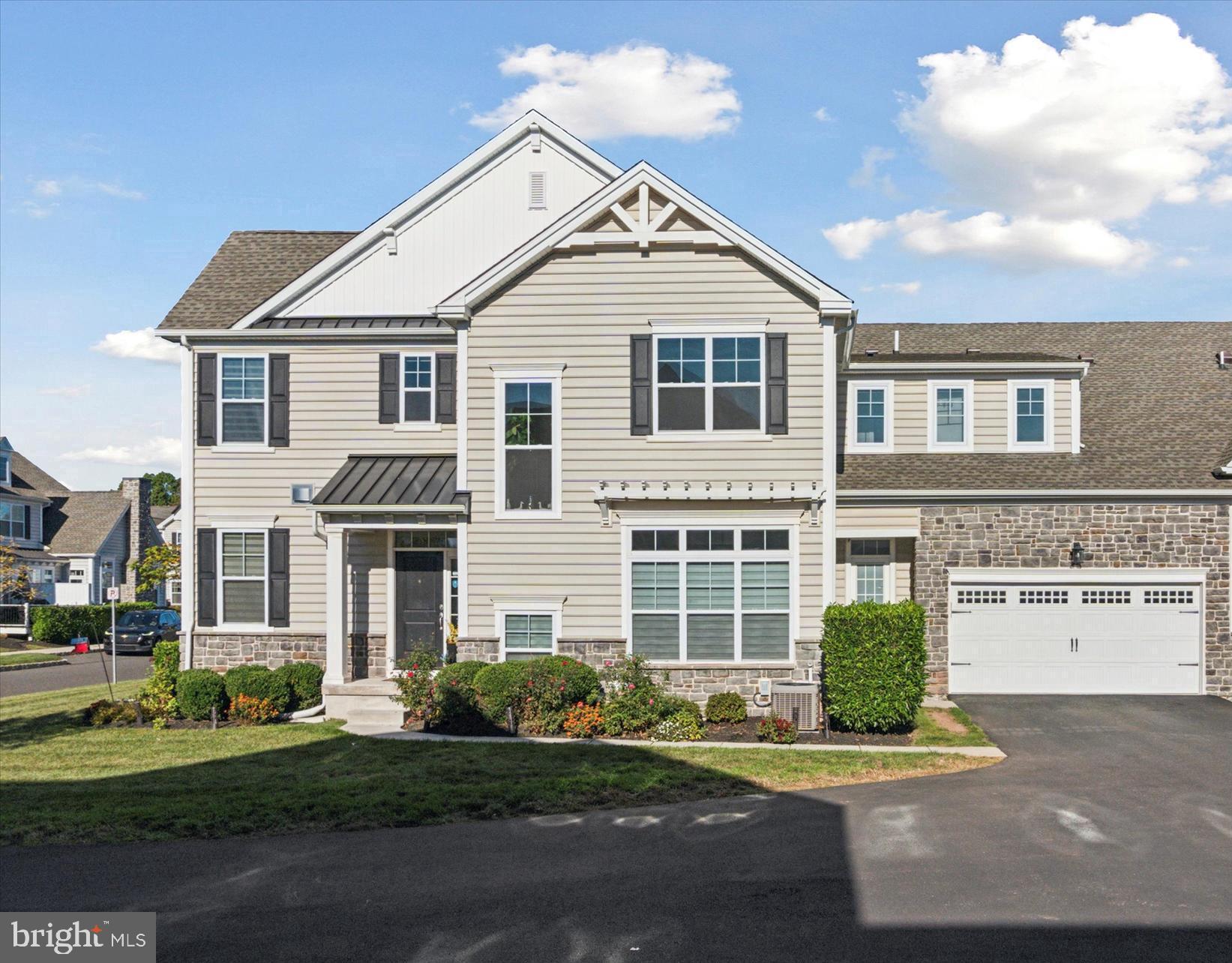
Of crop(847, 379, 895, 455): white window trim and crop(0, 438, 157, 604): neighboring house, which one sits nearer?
crop(847, 379, 895, 455): white window trim

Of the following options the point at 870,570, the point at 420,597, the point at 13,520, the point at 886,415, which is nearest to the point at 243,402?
the point at 420,597

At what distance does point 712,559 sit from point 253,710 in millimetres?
8055

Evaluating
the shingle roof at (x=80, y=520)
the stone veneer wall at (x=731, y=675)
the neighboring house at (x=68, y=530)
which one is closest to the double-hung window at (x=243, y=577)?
the stone veneer wall at (x=731, y=675)

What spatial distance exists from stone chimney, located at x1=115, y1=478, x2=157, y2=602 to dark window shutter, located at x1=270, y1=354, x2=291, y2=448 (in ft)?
121

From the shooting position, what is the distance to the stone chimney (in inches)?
2074

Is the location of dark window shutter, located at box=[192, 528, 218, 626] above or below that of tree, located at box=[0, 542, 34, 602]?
above

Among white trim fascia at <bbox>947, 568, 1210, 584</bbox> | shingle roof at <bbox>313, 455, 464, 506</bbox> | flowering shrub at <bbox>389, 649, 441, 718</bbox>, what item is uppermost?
shingle roof at <bbox>313, 455, 464, 506</bbox>

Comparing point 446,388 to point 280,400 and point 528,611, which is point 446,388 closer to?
point 280,400

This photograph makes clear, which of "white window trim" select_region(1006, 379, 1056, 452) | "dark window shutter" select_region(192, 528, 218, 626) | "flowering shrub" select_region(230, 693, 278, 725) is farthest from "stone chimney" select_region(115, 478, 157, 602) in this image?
"white window trim" select_region(1006, 379, 1056, 452)

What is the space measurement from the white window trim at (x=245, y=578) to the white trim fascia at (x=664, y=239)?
18.8 ft

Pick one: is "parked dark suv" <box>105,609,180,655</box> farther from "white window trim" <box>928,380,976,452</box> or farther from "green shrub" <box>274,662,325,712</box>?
"white window trim" <box>928,380,976,452</box>

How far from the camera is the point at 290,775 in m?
13.4

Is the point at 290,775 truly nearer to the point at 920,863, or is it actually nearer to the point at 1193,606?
the point at 920,863

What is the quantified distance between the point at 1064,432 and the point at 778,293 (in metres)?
7.61
